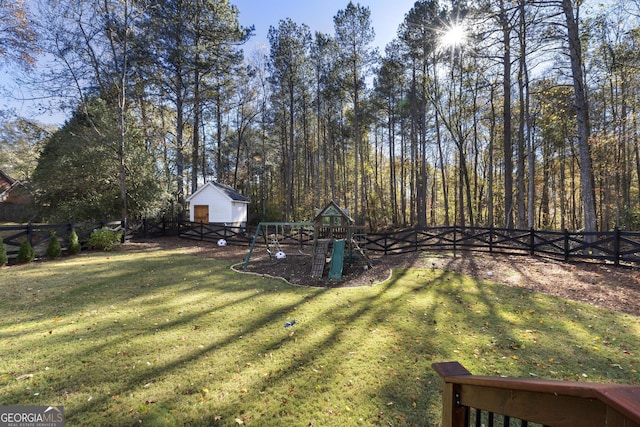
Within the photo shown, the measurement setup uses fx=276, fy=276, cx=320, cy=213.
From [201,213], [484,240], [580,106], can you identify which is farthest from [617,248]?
[201,213]

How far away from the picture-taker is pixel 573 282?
746cm

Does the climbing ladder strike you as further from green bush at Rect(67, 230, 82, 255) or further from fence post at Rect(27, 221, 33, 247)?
fence post at Rect(27, 221, 33, 247)

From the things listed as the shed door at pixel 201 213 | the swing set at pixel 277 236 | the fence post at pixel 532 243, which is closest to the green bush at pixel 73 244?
the swing set at pixel 277 236

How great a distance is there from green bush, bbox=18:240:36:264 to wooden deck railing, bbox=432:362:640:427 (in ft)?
43.6

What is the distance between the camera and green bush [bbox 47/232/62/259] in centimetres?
1020

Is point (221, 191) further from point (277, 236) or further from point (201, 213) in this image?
point (277, 236)

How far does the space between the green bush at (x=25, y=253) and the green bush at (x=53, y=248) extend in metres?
0.54

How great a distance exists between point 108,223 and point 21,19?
891cm

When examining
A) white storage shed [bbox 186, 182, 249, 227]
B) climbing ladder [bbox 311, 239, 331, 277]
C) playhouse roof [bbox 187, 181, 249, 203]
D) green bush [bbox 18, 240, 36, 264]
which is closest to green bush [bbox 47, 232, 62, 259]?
green bush [bbox 18, 240, 36, 264]

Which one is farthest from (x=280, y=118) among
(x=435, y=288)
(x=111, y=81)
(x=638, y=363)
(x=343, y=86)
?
(x=638, y=363)

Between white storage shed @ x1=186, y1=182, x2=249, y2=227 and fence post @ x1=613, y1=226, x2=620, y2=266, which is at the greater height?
white storage shed @ x1=186, y1=182, x2=249, y2=227

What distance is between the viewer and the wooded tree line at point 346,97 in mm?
11211

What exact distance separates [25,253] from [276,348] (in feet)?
35.5

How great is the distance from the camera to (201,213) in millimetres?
20516
